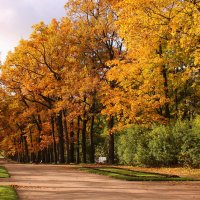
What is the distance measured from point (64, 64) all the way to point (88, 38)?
3759 mm

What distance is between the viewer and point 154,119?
1133 inches

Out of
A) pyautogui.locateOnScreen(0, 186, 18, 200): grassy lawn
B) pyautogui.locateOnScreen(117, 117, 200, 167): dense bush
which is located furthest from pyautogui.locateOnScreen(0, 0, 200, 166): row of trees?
pyautogui.locateOnScreen(0, 186, 18, 200): grassy lawn

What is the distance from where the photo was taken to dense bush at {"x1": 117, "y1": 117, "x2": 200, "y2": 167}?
24078 millimetres

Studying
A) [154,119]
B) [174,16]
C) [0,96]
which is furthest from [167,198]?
[0,96]

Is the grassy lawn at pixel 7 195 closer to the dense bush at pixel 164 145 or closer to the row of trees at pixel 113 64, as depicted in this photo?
the row of trees at pixel 113 64

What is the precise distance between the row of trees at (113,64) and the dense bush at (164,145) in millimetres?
1373

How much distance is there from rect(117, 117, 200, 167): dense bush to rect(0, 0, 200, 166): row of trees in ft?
4.50

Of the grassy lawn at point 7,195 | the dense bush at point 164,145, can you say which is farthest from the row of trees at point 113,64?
the grassy lawn at point 7,195

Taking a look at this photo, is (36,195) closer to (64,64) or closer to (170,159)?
(170,159)

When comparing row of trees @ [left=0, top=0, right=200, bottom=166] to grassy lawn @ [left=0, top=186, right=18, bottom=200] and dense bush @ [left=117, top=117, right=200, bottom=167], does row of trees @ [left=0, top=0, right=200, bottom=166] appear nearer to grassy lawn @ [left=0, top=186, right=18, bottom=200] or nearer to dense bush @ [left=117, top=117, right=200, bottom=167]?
dense bush @ [left=117, top=117, right=200, bottom=167]

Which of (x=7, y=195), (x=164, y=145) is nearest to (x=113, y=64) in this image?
(x=164, y=145)

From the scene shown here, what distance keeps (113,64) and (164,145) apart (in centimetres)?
1026

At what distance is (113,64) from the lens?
33.8 meters

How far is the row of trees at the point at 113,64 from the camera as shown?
2009 cm
